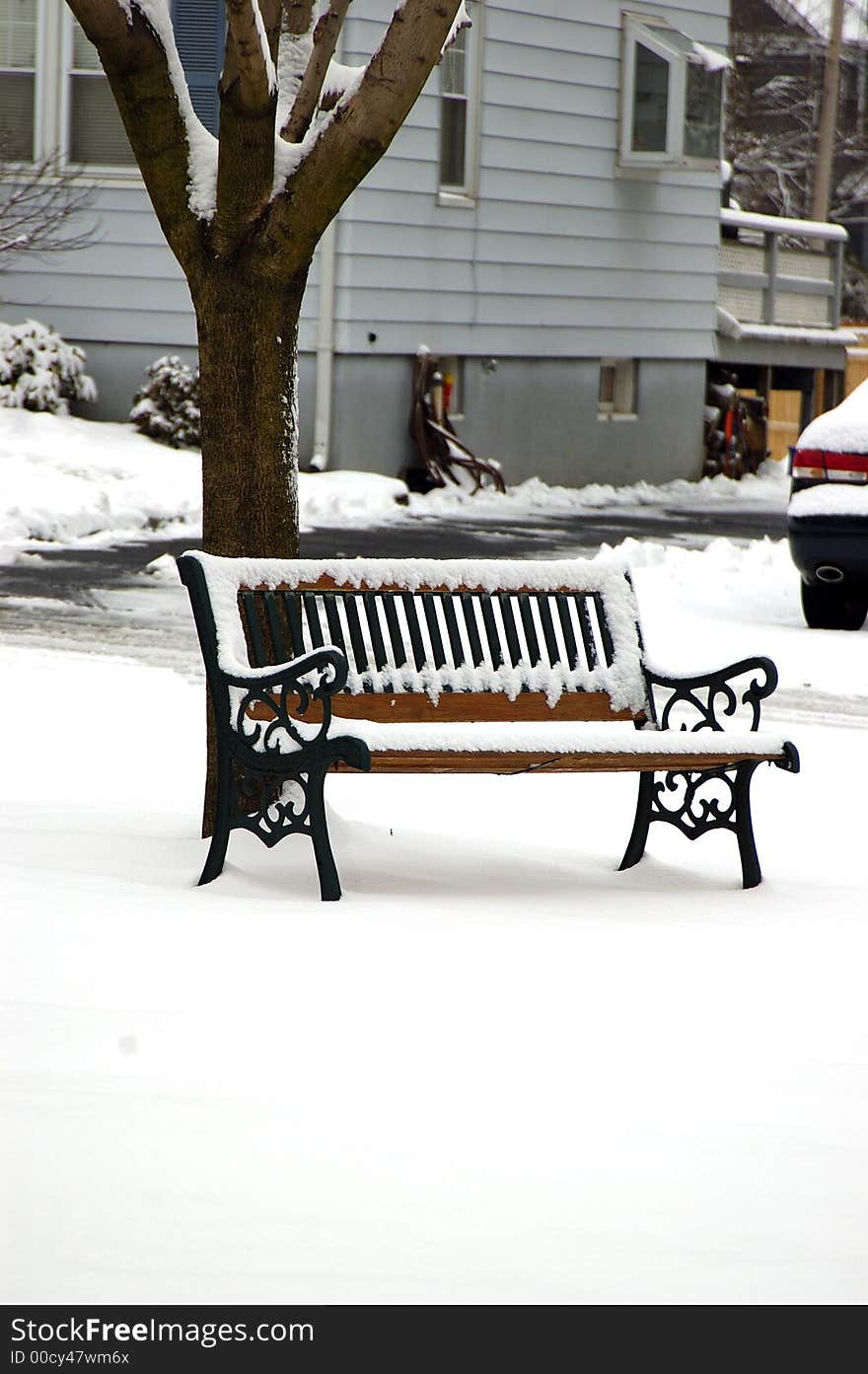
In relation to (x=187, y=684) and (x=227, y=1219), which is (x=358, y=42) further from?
(x=227, y=1219)

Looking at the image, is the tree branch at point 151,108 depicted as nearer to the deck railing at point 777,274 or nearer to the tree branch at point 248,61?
the tree branch at point 248,61

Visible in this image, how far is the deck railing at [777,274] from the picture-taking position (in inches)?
1042

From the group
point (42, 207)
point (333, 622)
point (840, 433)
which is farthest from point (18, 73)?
point (333, 622)

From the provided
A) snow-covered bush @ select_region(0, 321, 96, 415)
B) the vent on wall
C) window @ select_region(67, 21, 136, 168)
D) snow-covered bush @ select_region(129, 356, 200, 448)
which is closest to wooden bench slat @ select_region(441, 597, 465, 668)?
snow-covered bush @ select_region(129, 356, 200, 448)

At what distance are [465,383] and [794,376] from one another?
29.1ft

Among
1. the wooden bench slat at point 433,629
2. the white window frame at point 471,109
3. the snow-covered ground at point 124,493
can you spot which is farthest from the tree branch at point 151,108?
the white window frame at point 471,109

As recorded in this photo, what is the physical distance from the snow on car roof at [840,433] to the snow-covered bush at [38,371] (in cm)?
856

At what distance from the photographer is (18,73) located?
64.1 feet

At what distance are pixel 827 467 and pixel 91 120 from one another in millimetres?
9752

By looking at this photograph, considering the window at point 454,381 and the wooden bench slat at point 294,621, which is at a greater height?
the window at point 454,381

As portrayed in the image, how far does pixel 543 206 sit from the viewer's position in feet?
73.1

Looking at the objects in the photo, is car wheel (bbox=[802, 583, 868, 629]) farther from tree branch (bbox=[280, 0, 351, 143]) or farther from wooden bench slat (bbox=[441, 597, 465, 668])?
tree branch (bbox=[280, 0, 351, 143])

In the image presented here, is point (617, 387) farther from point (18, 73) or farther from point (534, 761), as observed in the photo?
point (534, 761)

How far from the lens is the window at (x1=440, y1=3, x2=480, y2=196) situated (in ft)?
69.3
